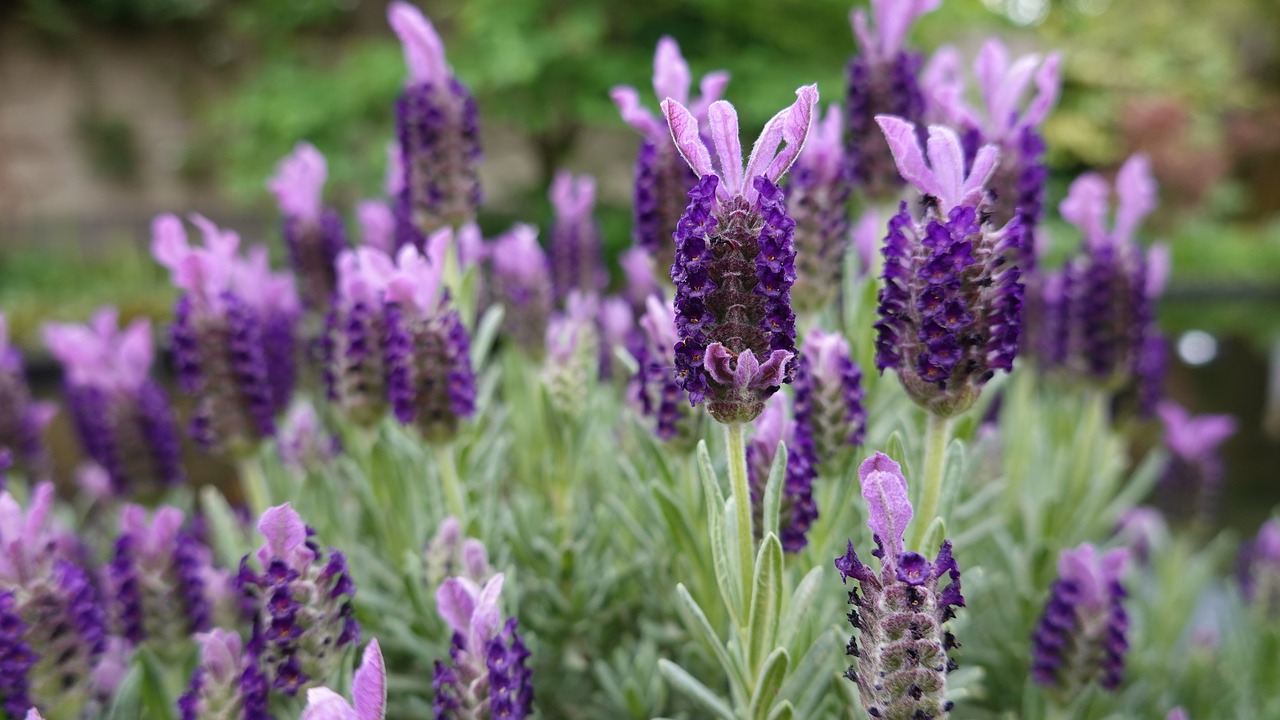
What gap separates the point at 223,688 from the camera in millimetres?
983

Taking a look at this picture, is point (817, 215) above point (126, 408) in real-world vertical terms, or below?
above

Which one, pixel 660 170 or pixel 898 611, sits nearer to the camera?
pixel 898 611

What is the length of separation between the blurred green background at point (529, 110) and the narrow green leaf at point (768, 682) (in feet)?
10.5

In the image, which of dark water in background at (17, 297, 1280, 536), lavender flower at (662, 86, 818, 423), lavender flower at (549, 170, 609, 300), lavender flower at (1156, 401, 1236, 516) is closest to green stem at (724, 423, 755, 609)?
lavender flower at (662, 86, 818, 423)

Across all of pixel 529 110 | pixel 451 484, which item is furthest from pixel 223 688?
pixel 529 110

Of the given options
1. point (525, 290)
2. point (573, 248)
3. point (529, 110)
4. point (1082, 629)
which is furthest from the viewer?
point (529, 110)

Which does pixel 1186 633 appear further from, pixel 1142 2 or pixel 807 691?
pixel 1142 2

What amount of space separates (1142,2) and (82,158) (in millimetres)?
15164

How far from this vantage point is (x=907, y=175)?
0.83m

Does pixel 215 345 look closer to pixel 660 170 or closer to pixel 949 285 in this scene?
pixel 660 170

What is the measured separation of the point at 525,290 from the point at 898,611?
4.34ft

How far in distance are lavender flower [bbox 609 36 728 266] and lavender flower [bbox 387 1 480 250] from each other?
341mm

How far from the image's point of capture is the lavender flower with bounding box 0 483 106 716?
40.0 inches

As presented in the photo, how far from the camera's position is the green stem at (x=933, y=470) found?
95 centimetres
